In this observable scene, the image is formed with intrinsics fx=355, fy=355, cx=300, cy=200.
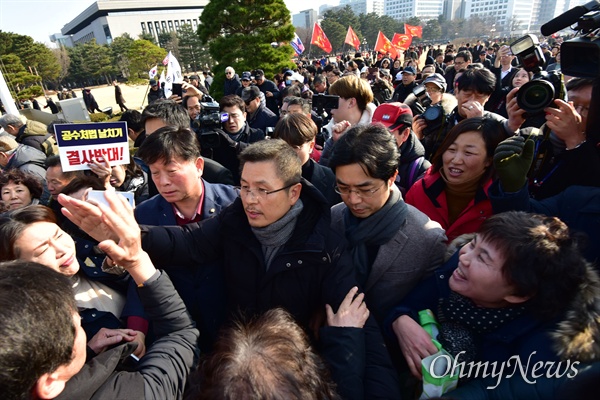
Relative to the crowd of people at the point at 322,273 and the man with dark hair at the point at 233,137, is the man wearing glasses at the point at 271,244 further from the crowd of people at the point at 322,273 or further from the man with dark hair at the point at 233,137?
the man with dark hair at the point at 233,137

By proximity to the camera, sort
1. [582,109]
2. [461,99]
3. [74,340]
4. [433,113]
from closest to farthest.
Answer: [74,340]
[582,109]
[433,113]
[461,99]

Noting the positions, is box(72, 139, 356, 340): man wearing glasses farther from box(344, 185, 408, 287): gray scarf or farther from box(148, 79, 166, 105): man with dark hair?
box(148, 79, 166, 105): man with dark hair

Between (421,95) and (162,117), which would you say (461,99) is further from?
(162,117)

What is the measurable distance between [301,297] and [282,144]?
2.66ft

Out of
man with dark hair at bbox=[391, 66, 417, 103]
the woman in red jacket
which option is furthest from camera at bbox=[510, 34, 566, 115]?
man with dark hair at bbox=[391, 66, 417, 103]

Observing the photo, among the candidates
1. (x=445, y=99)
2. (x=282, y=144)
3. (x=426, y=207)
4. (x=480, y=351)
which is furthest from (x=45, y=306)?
(x=445, y=99)

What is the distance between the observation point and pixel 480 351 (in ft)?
4.93

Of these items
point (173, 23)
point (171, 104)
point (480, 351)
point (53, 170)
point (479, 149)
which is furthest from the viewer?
point (173, 23)

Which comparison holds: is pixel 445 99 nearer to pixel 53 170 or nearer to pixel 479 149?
pixel 479 149

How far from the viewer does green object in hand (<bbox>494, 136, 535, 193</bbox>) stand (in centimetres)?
187

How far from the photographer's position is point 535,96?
2.12 meters

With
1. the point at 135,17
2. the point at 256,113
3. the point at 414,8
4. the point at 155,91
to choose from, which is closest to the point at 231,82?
the point at 155,91

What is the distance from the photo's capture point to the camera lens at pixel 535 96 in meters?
2.05

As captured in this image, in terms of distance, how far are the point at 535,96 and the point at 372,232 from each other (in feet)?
4.34
